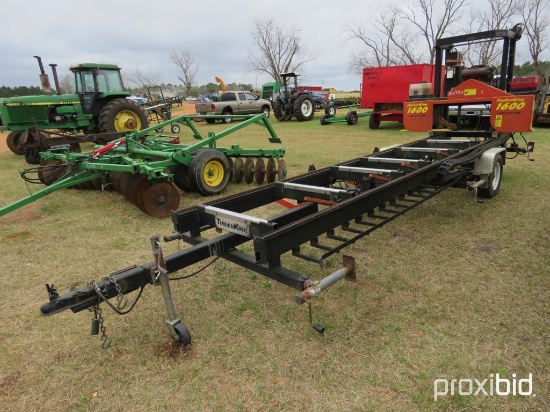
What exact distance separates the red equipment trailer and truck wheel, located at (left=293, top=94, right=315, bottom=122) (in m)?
4.86

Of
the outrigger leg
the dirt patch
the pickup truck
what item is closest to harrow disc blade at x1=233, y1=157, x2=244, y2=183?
the outrigger leg

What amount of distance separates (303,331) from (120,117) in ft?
36.4

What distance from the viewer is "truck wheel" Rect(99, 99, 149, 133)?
11.2 metres

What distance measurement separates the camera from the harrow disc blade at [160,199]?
15.8 ft

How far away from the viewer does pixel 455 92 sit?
218 inches

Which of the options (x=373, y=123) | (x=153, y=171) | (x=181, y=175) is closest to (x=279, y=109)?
(x=373, y=123)

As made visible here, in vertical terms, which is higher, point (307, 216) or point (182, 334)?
point (307, 216)

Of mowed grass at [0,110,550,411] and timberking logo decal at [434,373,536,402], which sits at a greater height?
mowed grass at [0,110,550,411]

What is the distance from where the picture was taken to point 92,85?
467 inches

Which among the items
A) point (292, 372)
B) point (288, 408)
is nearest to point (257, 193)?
point (292, 372)

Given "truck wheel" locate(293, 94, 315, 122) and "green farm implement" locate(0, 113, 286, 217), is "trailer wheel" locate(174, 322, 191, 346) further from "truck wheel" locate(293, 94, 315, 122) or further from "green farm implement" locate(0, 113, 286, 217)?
"truck wheel" locate(293, 94, 315, 122)

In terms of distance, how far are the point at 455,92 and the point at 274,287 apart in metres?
4.37

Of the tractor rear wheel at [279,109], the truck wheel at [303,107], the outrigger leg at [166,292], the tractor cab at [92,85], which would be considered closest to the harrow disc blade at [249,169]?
the outrigger leg at [166,292]

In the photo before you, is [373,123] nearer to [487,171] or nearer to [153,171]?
[487,171]
